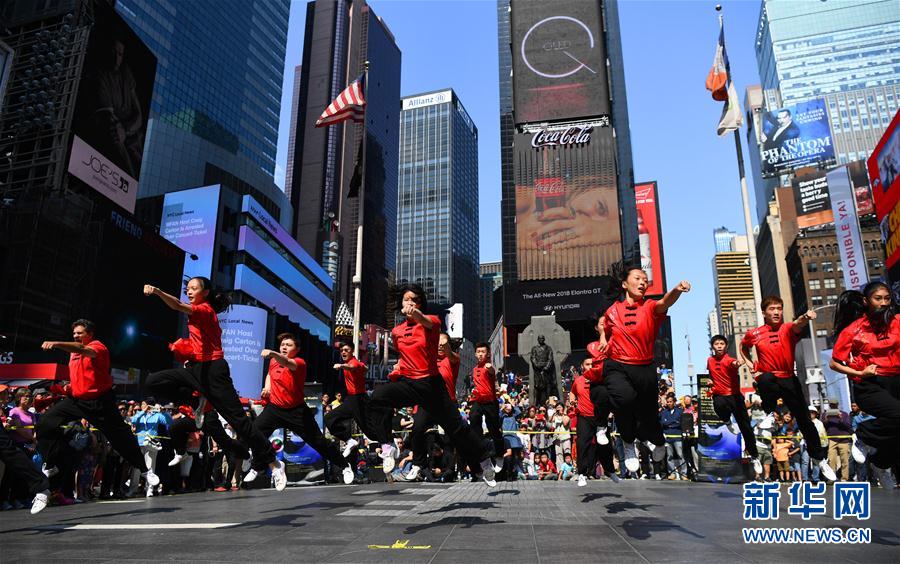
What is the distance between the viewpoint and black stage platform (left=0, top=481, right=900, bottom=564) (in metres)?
4.45

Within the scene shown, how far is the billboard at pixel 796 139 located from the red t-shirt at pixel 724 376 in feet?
296

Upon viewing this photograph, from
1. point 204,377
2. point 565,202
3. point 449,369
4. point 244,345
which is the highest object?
point 565,202

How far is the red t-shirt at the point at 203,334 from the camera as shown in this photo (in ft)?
25.1

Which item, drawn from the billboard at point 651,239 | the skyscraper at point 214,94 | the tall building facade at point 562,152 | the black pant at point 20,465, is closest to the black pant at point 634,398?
the black pant at point 20,465

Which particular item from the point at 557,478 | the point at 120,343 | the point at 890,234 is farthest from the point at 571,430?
the point at 120,343

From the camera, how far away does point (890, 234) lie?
33094 mm

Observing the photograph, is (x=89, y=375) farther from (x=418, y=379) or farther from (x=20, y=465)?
(x=418, y=379)

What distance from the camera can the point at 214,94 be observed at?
328 ft

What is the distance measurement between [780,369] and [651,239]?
248 ft

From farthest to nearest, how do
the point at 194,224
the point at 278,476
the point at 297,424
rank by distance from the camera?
the point at 194,224 → the point at 297,424 → the point at 278,476

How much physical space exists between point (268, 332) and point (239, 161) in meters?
39.7

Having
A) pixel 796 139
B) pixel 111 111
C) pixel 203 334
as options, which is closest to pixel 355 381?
pixel 203 334

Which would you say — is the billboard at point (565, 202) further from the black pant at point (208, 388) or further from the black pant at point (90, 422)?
the black pant at point (208, 388)

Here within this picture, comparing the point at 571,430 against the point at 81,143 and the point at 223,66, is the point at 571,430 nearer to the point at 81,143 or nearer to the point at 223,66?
the point at 81,143
